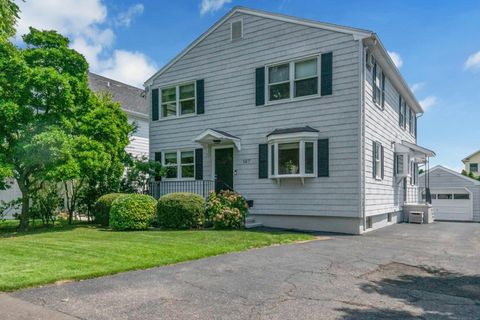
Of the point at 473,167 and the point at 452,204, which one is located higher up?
the point at 473,167

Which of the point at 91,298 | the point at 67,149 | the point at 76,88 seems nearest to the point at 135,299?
the point at 91,298

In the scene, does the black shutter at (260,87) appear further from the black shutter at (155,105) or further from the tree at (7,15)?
the tree at (7,15)

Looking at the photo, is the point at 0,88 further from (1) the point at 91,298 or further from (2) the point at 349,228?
(2) the point at 349,228

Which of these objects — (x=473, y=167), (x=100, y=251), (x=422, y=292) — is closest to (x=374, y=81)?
(x=422, y=292)

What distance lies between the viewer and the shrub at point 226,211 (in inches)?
456

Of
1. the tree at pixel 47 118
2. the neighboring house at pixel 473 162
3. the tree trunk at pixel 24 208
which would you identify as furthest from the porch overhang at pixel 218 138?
the neighboring house at pixel 473 162

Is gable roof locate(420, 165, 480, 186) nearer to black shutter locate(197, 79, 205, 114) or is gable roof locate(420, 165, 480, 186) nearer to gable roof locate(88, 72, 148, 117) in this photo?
black shutter locate(197, 79, 205, 114)

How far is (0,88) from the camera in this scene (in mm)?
11219

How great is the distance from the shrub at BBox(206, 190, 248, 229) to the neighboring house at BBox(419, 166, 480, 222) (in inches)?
570

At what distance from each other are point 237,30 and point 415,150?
9691 mm

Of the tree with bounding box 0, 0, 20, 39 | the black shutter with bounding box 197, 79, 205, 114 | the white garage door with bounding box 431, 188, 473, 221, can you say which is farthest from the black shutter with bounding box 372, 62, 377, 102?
the white garage door with bounding box 431, 188, 473, 221

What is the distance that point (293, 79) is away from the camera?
13.1m

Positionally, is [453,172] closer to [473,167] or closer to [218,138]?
[218,138]

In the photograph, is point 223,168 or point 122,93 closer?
point 223,168
